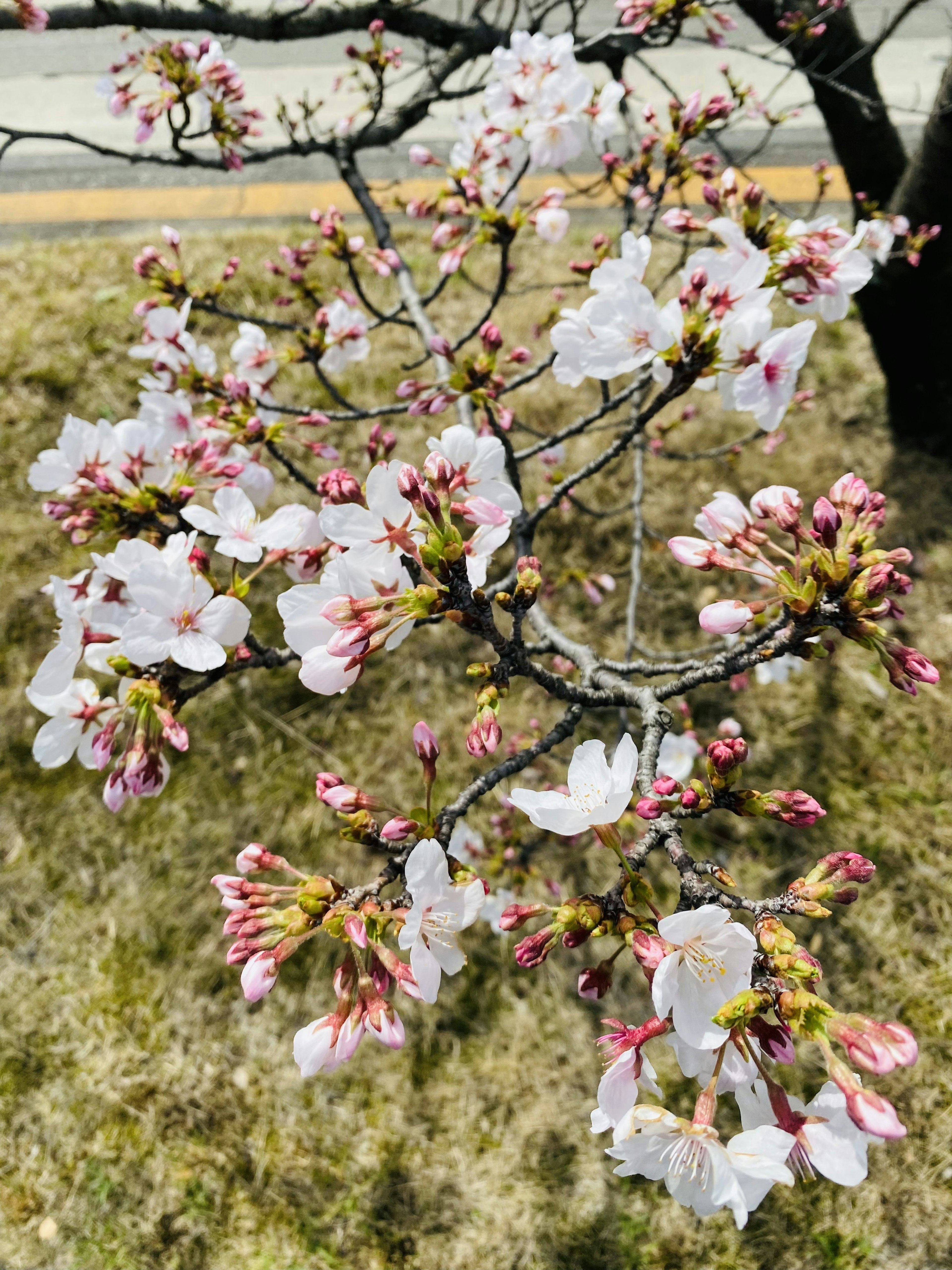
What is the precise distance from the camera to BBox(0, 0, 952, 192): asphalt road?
5.75 metres

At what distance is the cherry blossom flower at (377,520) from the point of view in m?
1.09

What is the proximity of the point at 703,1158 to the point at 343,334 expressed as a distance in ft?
7.10

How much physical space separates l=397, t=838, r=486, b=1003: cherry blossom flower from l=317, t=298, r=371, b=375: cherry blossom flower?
5.34ft

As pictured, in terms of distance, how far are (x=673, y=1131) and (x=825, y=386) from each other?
166 inches

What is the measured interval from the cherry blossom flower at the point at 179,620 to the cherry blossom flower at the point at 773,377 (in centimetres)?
105

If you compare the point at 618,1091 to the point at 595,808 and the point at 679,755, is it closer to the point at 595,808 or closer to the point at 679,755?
the point at 595,808


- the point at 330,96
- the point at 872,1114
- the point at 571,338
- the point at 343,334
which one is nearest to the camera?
the point at 872,1114

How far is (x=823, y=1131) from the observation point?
997 mm

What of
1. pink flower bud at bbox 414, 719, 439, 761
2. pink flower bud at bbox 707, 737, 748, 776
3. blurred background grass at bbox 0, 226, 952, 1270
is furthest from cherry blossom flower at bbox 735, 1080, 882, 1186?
blurred background grass at bbox 0, 226, 952, 1270

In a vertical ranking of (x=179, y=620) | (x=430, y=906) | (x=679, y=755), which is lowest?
(x=679, y=755)

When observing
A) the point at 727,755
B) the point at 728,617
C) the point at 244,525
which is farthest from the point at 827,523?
the point at 244,525

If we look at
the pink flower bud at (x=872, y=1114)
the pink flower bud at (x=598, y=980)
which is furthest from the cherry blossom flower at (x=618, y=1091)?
the pink flower bud at (x=872, y=1114)

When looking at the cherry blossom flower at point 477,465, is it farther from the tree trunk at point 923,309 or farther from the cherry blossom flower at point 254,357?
the tree trunk at point 923,309

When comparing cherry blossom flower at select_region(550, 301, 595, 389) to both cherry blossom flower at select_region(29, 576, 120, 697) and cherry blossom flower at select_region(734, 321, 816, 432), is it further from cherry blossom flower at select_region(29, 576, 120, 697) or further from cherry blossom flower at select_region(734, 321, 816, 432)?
cherry blossom flower at select_region(29, 576, 120, 697)
